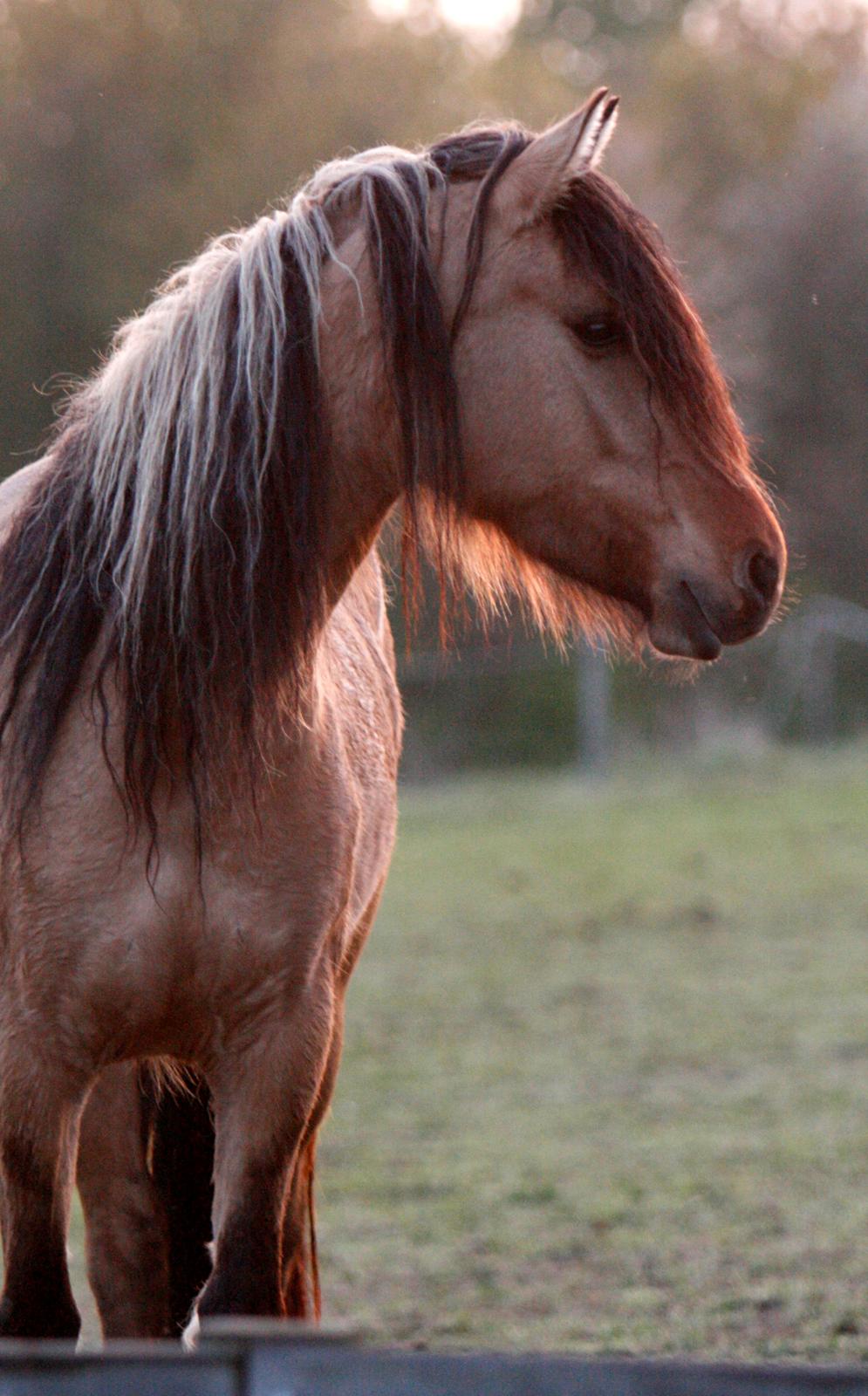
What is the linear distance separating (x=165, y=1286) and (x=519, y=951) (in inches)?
241

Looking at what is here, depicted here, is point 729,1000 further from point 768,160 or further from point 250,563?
point 768,160

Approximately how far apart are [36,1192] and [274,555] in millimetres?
942

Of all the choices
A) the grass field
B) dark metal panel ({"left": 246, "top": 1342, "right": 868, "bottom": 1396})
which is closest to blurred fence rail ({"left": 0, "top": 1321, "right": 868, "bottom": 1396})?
dark metal panel ({"left": 246, "top": 1342, "right": 868, "bottom": 1396})

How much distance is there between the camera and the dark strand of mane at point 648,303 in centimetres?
236

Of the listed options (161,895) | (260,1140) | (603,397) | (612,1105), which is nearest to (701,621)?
(603,397)

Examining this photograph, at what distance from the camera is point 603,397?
7.77 feet

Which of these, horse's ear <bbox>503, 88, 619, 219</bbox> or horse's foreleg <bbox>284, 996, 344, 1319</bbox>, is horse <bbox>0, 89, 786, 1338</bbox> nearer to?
horse's ear <bbox>503, 88, 619, 219</bbox>

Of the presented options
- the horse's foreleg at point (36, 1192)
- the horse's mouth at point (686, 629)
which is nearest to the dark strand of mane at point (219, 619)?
the horse's foreleg at point (36, 1192)

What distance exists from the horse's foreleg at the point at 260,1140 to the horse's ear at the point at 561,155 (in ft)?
3.69

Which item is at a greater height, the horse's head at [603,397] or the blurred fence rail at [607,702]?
the blurred fence rail at [607,702]

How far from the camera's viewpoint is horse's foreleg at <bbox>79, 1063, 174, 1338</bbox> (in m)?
2.97

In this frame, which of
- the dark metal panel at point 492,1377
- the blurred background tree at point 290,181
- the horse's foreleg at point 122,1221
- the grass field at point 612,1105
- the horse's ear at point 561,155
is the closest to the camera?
the dark metal panel at point 492,1377

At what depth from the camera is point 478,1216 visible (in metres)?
4.79

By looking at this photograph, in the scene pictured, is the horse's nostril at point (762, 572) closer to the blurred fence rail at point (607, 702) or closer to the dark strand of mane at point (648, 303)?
the dark strand of mane at point (648, 303)
